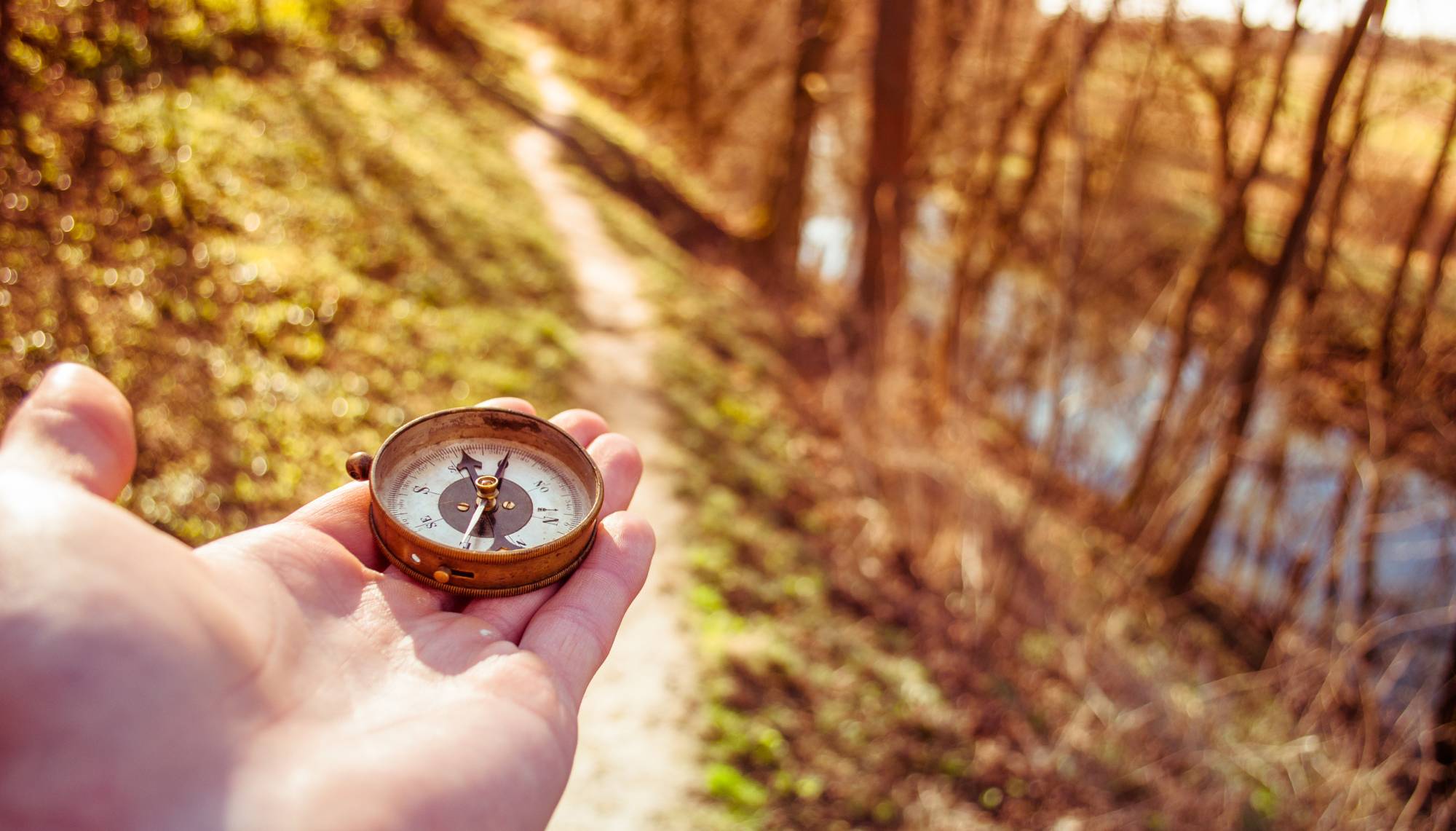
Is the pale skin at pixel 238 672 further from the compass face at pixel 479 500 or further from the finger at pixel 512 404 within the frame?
the finger at pixel 512 404

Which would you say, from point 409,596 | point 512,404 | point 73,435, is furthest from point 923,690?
point 73,435

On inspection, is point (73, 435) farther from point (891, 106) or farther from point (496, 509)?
point (891, 106)

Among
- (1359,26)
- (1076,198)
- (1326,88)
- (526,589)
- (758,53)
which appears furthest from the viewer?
(758,53)

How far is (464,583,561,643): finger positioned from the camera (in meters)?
2.56

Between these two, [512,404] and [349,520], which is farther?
[512,404]

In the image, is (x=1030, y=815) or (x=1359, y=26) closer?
(x=1030, y=815)

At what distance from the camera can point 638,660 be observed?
21.0ft

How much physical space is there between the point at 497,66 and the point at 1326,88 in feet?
54.7

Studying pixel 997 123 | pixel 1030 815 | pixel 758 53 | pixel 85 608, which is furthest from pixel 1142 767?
pixel 758 53

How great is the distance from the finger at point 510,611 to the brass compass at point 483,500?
3 centimetres

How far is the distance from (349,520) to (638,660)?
3.92 m

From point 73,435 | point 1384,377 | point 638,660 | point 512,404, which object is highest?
point 73,435

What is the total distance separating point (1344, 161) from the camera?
8.78 m

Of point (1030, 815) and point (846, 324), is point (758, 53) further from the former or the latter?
point (1030, 815)
